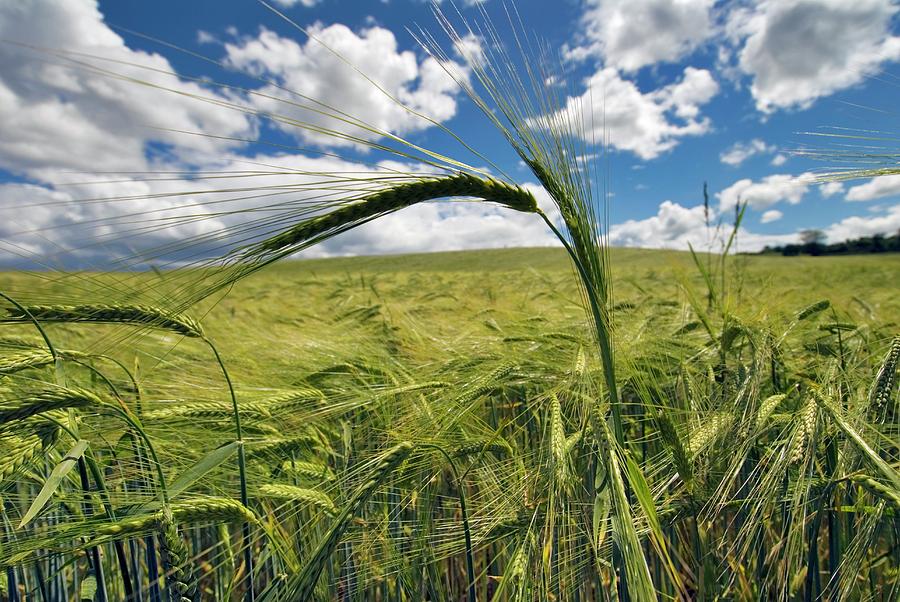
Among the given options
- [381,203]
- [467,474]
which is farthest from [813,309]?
[381,203]

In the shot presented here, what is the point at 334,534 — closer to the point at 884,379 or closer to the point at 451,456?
the point at 451,456

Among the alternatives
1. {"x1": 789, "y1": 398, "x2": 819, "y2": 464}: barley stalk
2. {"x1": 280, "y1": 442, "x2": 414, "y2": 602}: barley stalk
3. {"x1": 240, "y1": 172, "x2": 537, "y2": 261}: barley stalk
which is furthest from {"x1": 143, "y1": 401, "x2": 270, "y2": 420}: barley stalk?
{"x1": 789, "y1": 398, "x2": 819, "y2": 464}: barley stalk

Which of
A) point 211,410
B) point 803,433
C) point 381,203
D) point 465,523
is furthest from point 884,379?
point 211,410

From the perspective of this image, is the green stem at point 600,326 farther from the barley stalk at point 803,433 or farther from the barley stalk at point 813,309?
the barley stalk at point 813,309

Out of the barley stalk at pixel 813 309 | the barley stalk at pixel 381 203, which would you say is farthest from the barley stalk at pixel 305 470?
the barley stalk at pixel 813 309

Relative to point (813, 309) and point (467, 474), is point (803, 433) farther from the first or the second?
point (813, 309)

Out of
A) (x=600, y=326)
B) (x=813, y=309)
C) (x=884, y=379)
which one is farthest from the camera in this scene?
(x=813, y=309)

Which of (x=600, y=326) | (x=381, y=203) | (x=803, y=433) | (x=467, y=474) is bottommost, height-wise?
(x=467, y=474)

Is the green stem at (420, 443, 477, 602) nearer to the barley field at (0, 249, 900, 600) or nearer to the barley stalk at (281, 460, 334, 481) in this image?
the barley field at (0, 249, 900, 600)

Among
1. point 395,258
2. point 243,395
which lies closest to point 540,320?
point 243,395

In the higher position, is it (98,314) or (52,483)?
(98,314)

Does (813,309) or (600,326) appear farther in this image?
(813,309)

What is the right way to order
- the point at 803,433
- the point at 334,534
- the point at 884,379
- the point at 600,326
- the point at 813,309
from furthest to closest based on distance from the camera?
the point at 813,309 → the point at 884,379 → the point at 803,433 → the point at 600,326 → the point at 334,534

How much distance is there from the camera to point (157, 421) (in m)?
1.41
